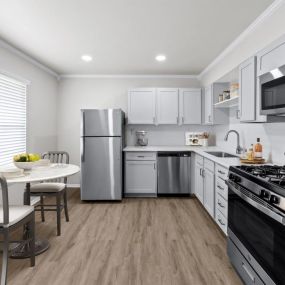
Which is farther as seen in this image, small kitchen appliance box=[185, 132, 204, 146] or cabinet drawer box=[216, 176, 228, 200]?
small kitchen appliance box=[185, 132, 204, 146]

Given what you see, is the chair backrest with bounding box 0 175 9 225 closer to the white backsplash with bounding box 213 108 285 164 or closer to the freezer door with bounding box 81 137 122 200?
the freezer door with bounding box 81 137 122 200

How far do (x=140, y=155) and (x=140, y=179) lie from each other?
444 mm

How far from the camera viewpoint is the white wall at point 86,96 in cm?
559

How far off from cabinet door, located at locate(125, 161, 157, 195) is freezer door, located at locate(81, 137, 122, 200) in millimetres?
327

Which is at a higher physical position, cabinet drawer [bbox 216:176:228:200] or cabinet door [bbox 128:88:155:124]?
cabinet door [bbox 128:88:155:124]

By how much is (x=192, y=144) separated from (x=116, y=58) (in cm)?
240

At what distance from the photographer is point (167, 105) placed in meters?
A: 5.21

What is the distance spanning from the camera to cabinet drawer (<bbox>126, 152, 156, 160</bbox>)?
486 centimetres

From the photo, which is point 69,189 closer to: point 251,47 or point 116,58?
point 116,58

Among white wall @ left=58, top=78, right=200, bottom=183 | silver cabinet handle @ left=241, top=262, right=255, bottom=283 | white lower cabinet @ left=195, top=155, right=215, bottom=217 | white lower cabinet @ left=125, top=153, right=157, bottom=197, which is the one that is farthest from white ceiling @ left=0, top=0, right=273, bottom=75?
silver cabinet handle @ left=241, top=262, right=255, bottom=283

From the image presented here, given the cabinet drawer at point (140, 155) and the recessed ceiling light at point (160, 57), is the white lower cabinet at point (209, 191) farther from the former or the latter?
the recessed ceiling light at point (160, 57)

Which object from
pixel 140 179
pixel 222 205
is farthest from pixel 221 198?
pixel 140 179

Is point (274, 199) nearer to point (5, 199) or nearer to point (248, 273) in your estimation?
point (248, 273)

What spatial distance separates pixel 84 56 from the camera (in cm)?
420
